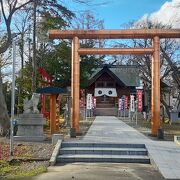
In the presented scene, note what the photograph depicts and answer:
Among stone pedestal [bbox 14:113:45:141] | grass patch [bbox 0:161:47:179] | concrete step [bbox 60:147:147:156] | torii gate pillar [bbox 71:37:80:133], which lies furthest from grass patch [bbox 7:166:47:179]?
torii gate pillar [bbox 71:37:80:133]

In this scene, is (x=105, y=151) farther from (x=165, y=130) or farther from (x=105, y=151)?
(x=165, y=130)

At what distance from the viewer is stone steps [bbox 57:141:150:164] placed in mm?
12289

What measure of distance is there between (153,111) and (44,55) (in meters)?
20.8

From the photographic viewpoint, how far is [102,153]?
1294 cm

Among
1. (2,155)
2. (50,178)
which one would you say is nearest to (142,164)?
(50,178)

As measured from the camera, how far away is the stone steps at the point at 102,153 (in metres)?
12.3

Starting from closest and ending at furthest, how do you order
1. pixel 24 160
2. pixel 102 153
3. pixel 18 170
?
pixel 18 170 < pixel 24 160 < pixel 102 153

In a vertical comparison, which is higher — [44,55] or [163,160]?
[44,55]

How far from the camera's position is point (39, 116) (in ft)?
55.7

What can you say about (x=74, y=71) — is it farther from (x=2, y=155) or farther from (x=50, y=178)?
(x=50, y=178)

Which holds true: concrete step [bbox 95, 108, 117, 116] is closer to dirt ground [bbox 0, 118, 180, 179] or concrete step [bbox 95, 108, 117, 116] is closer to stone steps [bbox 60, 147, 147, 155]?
dirt ground [bbox 0, 118, 180, 179]

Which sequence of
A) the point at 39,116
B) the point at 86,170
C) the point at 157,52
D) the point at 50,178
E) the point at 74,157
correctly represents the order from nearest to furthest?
the point at 50,178, the point at 86,170, the point at 74,157, the point at 39,116, the point at 157,52

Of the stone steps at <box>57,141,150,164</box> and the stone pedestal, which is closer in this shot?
the stone steps at <box>57,141,150,164</box>

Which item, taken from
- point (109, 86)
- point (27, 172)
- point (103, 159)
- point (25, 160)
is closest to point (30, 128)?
point (25, 160)
